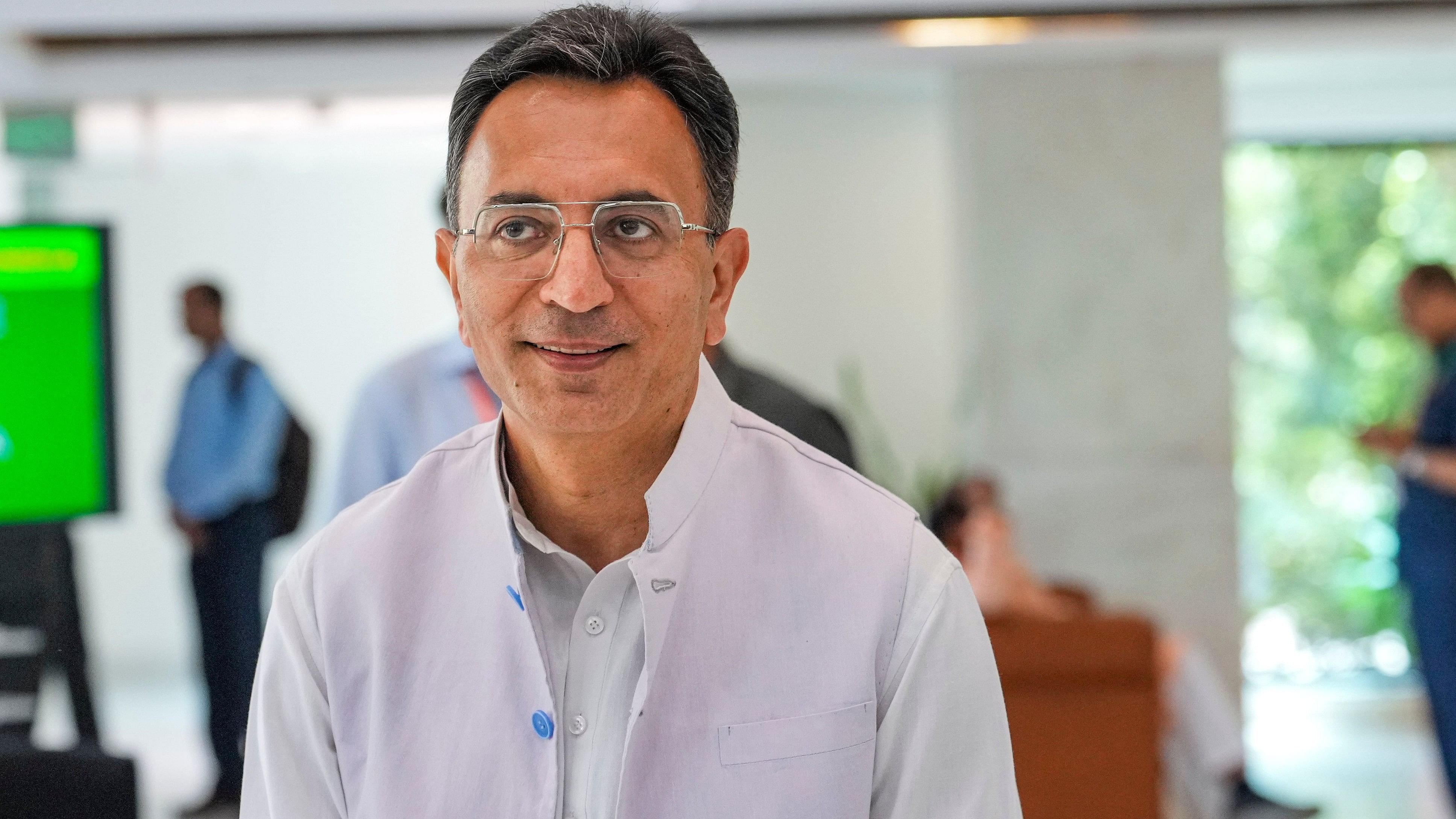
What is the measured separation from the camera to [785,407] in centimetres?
173

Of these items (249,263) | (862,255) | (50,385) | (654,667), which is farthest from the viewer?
(862,255)

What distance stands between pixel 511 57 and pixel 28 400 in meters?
1.35

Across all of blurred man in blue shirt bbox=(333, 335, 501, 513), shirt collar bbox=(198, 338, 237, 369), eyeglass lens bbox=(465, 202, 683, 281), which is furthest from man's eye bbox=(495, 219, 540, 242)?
shirt collar bbox=(198, 338, 237, 369)

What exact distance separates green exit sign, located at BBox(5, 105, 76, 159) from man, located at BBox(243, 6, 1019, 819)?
2829mm

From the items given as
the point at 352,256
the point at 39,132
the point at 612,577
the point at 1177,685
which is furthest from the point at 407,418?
the point at 352,256

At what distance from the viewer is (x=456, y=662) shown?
3.97ft

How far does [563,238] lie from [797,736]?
48 centimetres

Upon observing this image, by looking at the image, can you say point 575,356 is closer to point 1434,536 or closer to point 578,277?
point 578,277

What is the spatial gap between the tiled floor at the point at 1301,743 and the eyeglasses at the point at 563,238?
1.37m

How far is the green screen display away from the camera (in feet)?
6.68

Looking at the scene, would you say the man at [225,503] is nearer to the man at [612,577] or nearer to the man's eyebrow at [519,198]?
the man at [612,577]

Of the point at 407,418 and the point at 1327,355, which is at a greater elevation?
the point at 1327,355

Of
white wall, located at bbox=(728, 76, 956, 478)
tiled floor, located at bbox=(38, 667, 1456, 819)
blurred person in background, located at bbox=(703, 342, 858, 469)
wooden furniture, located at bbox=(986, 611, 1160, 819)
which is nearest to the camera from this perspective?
blurred person in background, located at bbox=(703, 342, 858, 469)

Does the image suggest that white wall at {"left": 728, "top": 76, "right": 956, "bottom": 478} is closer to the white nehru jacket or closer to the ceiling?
the ceiling
